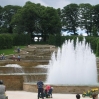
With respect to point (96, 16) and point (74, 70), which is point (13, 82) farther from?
point (96, 16)

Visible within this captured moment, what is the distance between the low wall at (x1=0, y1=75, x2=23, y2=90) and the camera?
25859 mm

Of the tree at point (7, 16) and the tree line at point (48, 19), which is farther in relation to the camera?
the tree at point (7, 16)

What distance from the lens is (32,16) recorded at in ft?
252

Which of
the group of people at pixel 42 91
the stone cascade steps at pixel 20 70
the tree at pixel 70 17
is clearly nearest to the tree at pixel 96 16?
the tree at pixel 70 17

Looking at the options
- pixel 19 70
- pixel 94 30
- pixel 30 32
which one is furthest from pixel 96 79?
pixel 30 32

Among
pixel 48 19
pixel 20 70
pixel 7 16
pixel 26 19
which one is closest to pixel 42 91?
pixel 20 70

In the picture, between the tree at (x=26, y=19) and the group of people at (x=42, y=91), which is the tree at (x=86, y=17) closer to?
the tree at (x=26, y=19)

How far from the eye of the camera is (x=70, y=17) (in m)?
89.2

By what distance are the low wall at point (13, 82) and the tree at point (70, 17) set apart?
62977 mm

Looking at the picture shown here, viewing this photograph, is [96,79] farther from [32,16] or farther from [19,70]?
[32,16]

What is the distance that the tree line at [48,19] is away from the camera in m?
76.5

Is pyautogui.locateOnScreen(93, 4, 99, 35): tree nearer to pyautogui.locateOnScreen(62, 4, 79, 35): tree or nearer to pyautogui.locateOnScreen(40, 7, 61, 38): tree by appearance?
pyautogui.locateOnScreen(62, 4, 79, 35): tree

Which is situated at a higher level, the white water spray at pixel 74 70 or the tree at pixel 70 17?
the tree at pixel 70 17

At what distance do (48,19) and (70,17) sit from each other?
12.4 m
